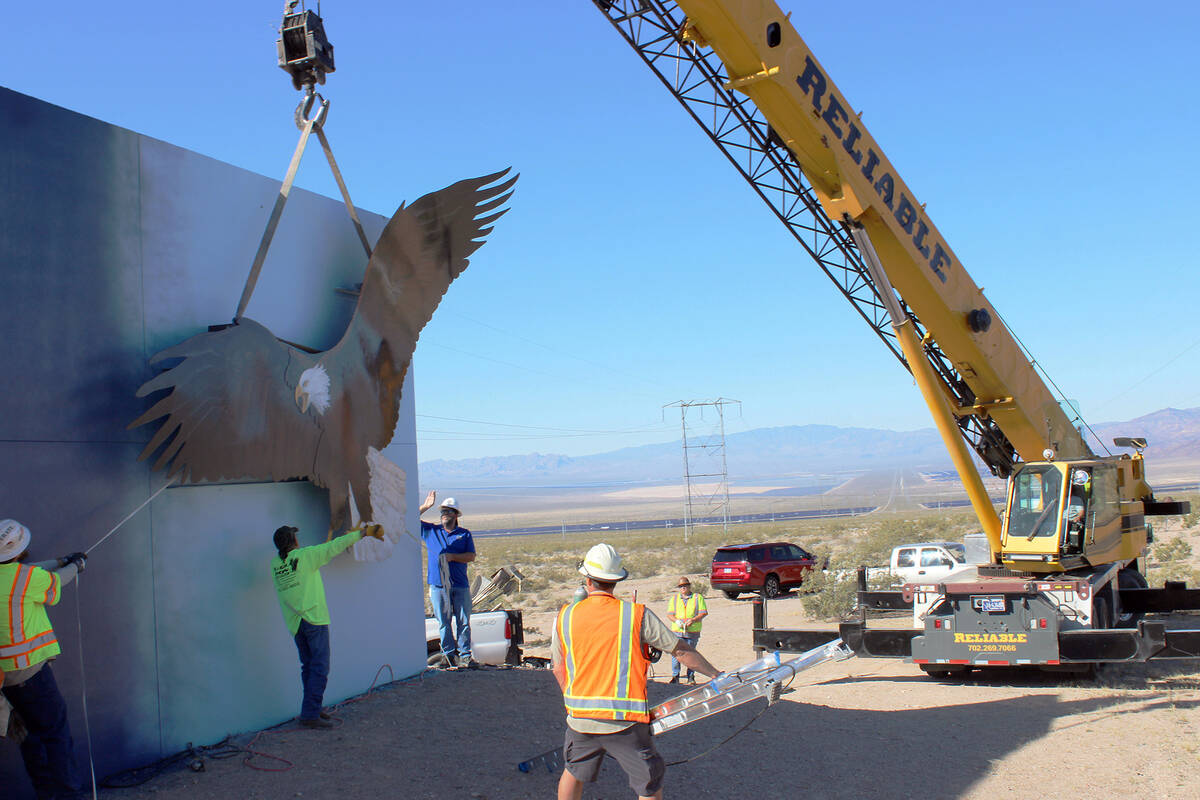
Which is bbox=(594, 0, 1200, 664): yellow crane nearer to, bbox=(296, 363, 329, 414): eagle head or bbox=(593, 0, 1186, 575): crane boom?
bbox=(593, 0, 1186, 575): crane boom

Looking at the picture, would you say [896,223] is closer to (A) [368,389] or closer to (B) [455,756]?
(A) [368,389]

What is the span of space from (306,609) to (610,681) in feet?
9.77

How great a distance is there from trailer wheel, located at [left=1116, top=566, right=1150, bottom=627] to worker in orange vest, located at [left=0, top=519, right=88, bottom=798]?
468 inches

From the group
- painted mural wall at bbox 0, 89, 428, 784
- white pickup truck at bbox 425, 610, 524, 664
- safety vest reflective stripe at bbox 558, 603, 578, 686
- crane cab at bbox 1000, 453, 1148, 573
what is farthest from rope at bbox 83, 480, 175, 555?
crane cab at bbox 1000, 453, 1148, 573

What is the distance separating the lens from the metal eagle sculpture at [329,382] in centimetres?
615

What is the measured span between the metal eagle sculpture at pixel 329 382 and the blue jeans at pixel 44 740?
148 cm

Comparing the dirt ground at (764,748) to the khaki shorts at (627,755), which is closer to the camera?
the khaki shorts at (627,755)

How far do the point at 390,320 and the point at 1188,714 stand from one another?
326 inches

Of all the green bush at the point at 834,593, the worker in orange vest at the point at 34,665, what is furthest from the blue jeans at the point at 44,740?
the green bush at the point at 834,593

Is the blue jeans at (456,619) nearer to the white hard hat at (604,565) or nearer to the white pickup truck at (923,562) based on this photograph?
the white hard hat at (604,565)

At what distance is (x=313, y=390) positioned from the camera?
7.27 meters

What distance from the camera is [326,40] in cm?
755

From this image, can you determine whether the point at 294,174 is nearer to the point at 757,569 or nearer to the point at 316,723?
the point at 316,723

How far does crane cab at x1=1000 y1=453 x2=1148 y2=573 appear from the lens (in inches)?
436
